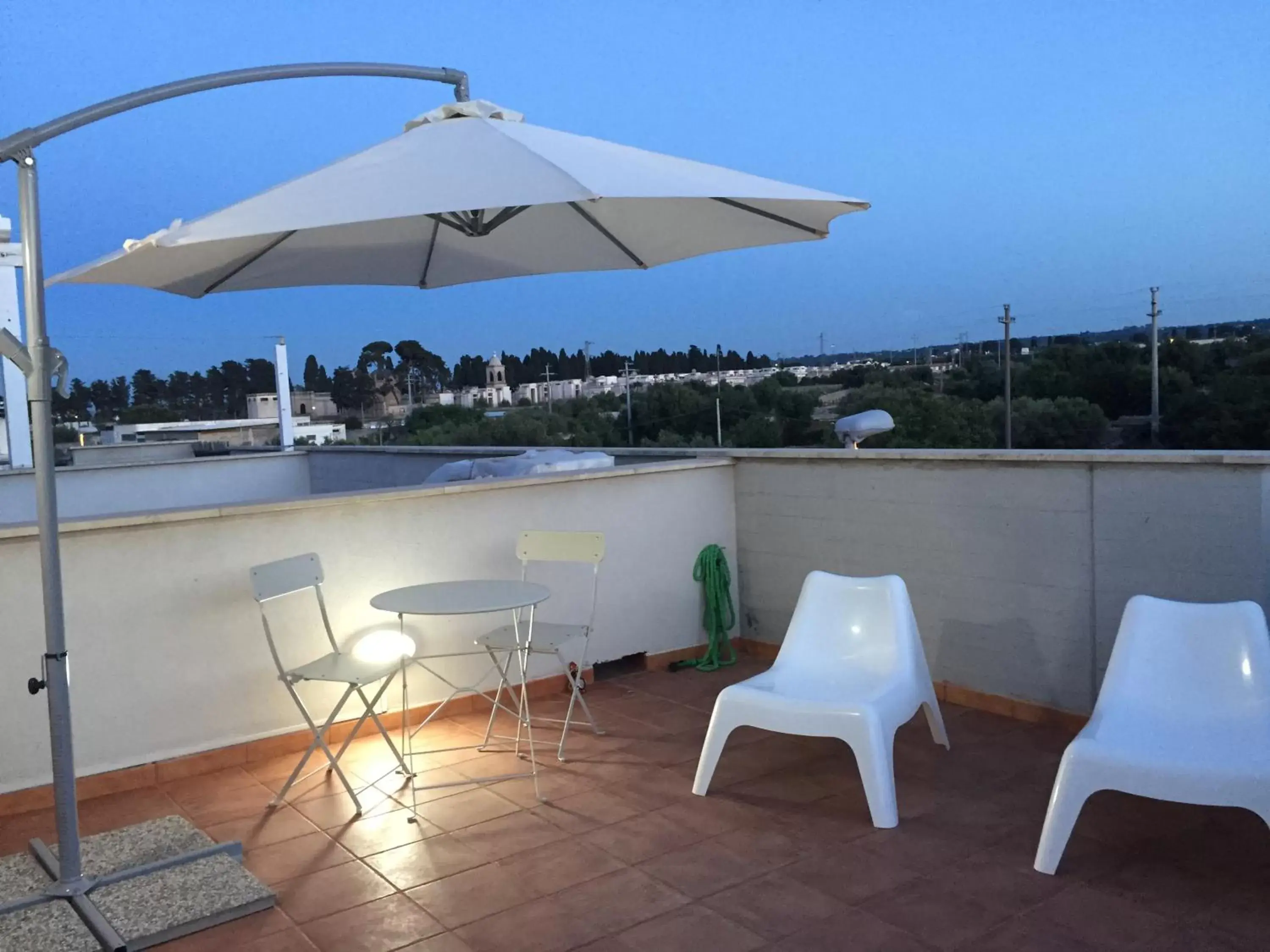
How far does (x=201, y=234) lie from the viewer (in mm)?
3041

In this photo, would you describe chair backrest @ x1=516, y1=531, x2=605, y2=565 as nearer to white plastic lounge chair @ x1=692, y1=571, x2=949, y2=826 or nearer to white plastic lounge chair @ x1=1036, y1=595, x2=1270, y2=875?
white plastic lounge chair @ x1=692, y1=571, x2=949, y2=826

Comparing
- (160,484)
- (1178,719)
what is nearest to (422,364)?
(160,484)

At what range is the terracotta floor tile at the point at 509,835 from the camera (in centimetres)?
344

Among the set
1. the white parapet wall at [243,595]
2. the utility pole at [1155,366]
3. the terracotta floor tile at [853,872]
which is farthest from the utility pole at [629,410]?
the terracotta floor tile at [853,872]

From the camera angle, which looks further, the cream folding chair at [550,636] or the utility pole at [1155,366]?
the utility pole at [1155,366]

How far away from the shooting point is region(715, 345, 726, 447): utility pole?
23812 mm

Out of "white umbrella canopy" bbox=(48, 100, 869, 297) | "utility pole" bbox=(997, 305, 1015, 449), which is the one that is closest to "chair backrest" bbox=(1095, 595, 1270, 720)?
"white umbrella canopy" bbox=(48, 100, 869, 297)

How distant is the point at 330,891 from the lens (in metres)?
3.17

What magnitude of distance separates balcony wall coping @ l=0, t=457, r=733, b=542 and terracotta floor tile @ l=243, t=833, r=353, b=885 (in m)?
1.40

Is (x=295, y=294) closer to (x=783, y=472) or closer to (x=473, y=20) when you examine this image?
(x=473, y=20)

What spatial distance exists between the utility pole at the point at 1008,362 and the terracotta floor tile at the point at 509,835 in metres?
22.0

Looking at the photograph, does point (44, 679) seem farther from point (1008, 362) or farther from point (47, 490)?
point (1008, 362)

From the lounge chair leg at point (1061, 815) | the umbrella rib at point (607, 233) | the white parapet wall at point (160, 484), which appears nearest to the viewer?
the lounge chair leg at point (1061, 815)

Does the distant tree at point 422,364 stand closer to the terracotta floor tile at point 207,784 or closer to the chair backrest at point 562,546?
the chair backrest at point 562,546
